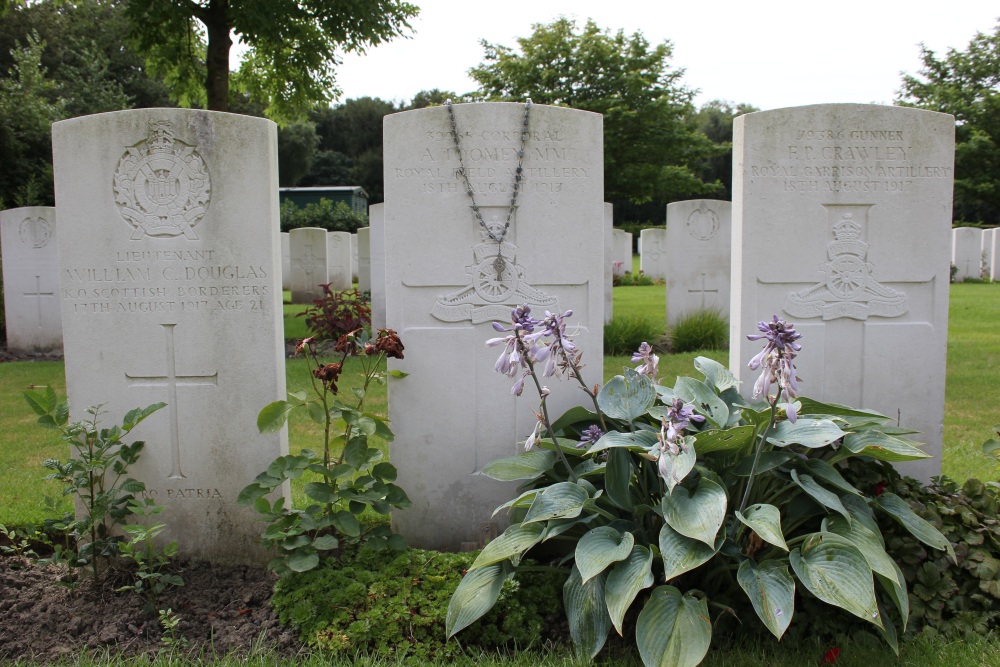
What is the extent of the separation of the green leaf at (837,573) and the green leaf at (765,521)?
0.11m

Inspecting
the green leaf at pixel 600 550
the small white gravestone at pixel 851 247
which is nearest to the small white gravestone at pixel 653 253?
the small white gravestone at pixel 851 247

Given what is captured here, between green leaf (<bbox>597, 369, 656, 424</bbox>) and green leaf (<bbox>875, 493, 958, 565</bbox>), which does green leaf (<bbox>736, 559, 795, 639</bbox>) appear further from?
green leaf (<bbox>597, 369, 656, 424</bbox>)

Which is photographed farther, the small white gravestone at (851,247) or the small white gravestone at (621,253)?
the small white gravestone at (621,253)

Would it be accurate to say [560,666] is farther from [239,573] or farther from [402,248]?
[402,248]

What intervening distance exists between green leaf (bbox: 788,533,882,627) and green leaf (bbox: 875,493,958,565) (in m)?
0.47

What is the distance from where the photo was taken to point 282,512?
11.1 feet

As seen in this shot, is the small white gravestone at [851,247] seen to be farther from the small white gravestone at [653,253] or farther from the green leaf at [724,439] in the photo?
the small white gravestone at [653,253]

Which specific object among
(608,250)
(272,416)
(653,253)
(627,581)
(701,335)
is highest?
(653,253)

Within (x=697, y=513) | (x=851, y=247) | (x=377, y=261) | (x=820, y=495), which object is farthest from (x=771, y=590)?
(x=377, y=261)

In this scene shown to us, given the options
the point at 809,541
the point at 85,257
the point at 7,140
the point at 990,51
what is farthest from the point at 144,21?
the point at 990,51

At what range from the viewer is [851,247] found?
12.9 feet

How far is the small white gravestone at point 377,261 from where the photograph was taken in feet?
27.0

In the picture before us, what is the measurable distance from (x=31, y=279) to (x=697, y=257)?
8.40 m

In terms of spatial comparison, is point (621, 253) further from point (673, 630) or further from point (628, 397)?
point (673, 630)
